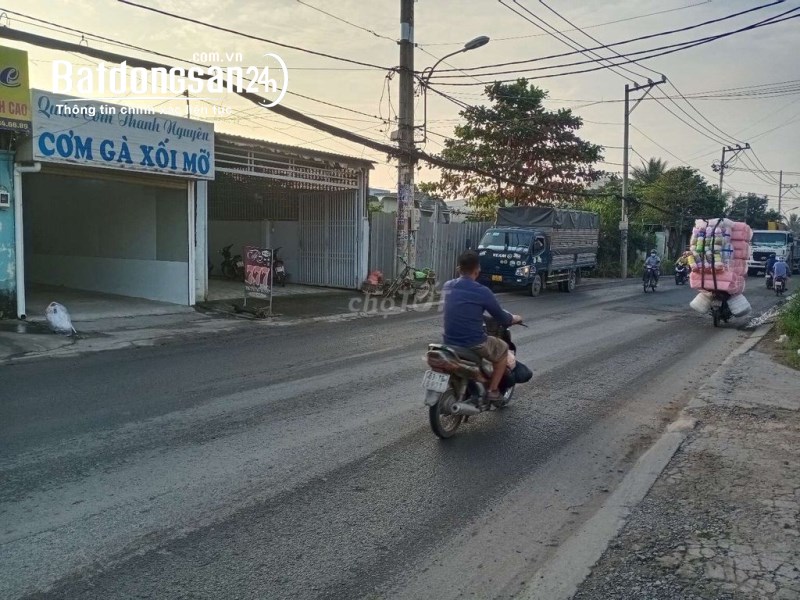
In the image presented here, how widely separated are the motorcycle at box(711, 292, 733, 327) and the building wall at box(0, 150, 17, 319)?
48.4 feet

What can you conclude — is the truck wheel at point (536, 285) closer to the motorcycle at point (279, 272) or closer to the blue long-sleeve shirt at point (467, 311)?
the motorcycle at point (279, 272)

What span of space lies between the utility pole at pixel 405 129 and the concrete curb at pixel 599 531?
13.7 metres

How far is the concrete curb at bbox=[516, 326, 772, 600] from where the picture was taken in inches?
138

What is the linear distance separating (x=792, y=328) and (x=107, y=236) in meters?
16.6

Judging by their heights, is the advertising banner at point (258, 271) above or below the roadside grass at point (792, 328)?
above

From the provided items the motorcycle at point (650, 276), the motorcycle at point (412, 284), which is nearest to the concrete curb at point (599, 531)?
the motorcycle at point (412, 284)

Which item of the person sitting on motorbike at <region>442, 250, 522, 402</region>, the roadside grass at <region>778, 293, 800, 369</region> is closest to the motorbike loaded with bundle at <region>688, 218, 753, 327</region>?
the roadside grass at <region>778, 293, 800, 369</region>

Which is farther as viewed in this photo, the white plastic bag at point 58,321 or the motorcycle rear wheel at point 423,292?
the motorcycle rear wheel at point 423,292

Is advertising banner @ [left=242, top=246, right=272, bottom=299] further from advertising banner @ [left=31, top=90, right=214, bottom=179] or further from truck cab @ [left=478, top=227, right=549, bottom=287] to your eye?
truck cab @ [left=478, top=227, right=549, bottom=287]

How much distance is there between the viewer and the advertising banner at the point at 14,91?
1136 cm

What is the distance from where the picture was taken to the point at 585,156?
31.0m

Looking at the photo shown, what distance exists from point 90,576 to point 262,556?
2.97 feet

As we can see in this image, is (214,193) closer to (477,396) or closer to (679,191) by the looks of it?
(477,396)

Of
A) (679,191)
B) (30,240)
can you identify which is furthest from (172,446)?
(679,191)
